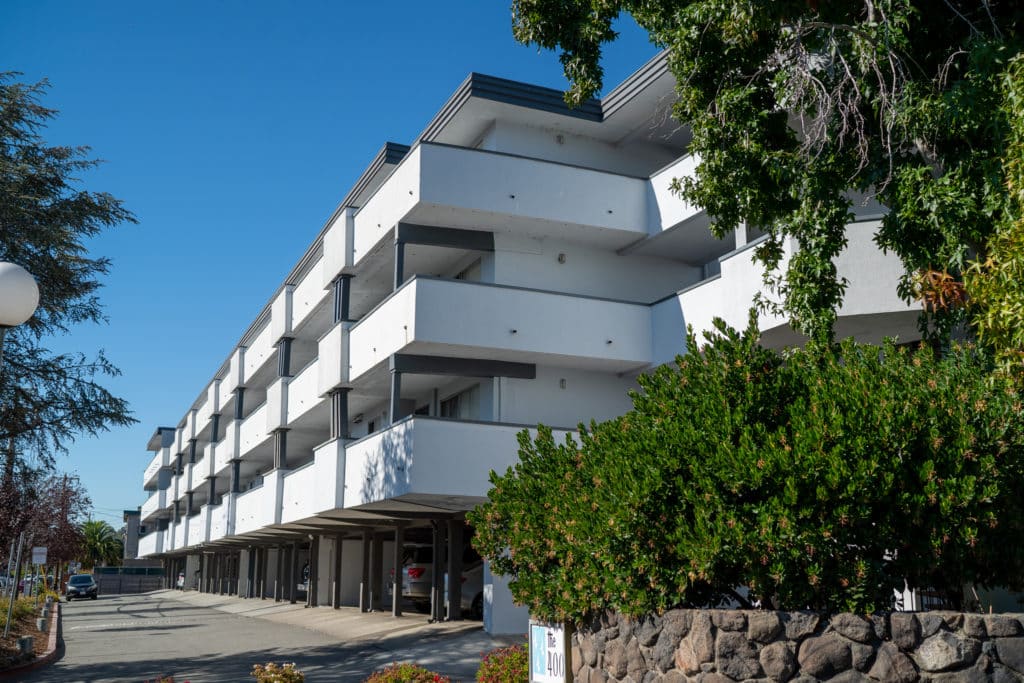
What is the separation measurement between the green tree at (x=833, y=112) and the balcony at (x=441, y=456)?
806 cm

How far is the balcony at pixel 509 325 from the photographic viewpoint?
20.8m

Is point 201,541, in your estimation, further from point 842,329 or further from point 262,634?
point 842,329

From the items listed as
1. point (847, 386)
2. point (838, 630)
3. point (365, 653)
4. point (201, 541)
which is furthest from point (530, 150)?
point (201, 541)

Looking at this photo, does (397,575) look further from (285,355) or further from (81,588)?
(81,588)

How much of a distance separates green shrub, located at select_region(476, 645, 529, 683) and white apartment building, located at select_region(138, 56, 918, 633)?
25.6 feet

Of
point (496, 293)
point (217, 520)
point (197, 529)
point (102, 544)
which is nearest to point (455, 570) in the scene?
point (496, 293)

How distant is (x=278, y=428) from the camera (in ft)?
107

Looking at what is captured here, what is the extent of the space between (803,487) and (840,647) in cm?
125

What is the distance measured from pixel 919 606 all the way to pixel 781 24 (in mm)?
7671

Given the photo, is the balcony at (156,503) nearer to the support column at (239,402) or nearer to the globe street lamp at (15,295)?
the support column at (239,402)

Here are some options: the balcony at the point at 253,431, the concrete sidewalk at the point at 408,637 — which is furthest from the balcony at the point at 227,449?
the concrete sidewalk at the point at 408,637

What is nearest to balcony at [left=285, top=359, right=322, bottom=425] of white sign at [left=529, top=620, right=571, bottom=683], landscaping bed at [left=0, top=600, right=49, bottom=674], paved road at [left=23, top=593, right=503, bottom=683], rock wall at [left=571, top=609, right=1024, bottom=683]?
paved road at [left=23, top=593, right=503, bottom=683]

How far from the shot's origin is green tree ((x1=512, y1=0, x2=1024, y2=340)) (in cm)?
1126

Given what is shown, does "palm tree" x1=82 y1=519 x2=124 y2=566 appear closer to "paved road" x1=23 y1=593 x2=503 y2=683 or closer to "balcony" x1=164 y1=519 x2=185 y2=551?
"balcony" x1=164 y1=519 x2=185 y2=551
